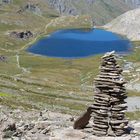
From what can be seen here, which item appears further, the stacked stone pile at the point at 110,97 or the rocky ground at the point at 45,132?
the rocky ground at the point at 45,132

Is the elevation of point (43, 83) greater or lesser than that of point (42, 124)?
lesser

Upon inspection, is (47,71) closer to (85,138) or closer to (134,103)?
(134,103)

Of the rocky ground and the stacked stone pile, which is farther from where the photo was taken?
the rocky ground

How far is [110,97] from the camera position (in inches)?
907

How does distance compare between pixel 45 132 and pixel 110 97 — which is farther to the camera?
pixel 45 132

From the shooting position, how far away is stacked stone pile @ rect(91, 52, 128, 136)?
75.4 ft

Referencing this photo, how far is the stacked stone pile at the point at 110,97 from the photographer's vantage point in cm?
2298

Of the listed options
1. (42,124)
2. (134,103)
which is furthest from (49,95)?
(42,124)

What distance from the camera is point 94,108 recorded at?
76.6 ft

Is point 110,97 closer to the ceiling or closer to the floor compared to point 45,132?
closer to the ceiling

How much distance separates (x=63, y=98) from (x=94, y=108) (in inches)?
3837

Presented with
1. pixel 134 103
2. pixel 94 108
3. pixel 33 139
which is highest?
pixel 94 108

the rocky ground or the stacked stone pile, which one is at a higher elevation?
the stacked stone pile

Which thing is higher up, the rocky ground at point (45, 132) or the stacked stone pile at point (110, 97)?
the stacked stone pile at point (110, 97)
